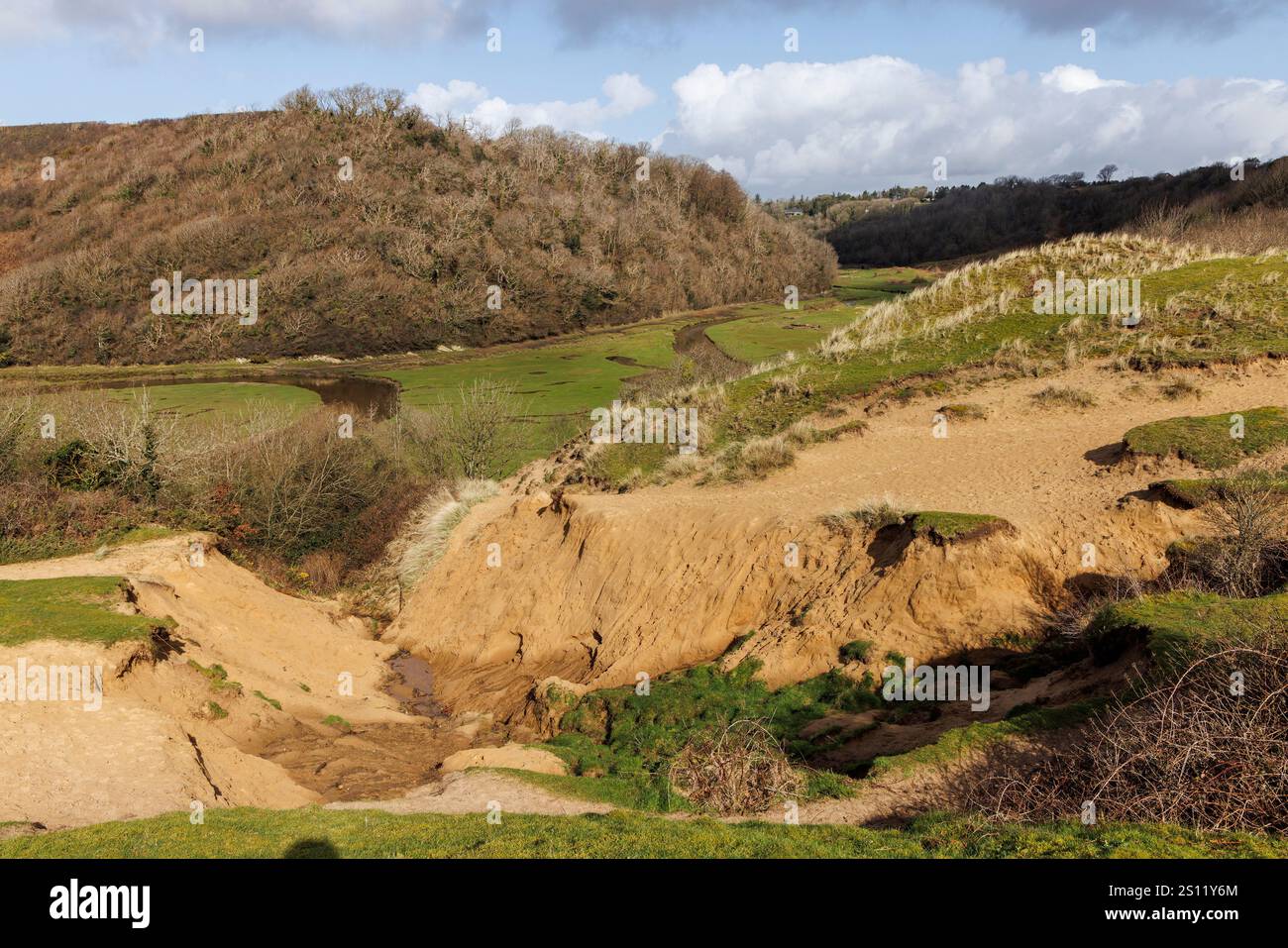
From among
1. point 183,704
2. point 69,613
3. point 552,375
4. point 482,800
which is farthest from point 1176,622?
point 552,375

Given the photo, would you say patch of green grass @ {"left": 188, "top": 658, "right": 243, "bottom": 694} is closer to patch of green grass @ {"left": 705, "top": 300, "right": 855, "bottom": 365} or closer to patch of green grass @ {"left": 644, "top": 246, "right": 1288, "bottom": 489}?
patch of green grass @ {"left": 644, "top": 246, "right": 1288, "bottom": 489}

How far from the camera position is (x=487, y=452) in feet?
124

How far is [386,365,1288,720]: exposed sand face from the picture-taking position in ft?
45.4

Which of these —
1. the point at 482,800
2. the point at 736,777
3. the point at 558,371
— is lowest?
the point at 482,800

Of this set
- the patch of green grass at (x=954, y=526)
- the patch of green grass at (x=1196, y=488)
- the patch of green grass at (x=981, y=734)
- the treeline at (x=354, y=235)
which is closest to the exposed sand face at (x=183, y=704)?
the patch of green grass at (x=981, y=734)

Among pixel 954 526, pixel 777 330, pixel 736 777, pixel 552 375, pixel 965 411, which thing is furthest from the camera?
pixel 777 330

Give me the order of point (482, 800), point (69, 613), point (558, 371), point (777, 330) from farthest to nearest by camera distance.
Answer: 1. point (777, 330)
2. point (558, 371)
3. point (69, 613)
4. point (482, 800)

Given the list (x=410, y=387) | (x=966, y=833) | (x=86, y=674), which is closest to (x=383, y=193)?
(x=410, y=387)

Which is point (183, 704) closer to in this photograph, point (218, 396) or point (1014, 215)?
point (218, 396)

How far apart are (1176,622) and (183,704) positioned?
48.8 feet

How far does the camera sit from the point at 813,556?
1639 centimetres

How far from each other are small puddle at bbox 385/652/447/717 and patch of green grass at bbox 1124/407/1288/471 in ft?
52.1
